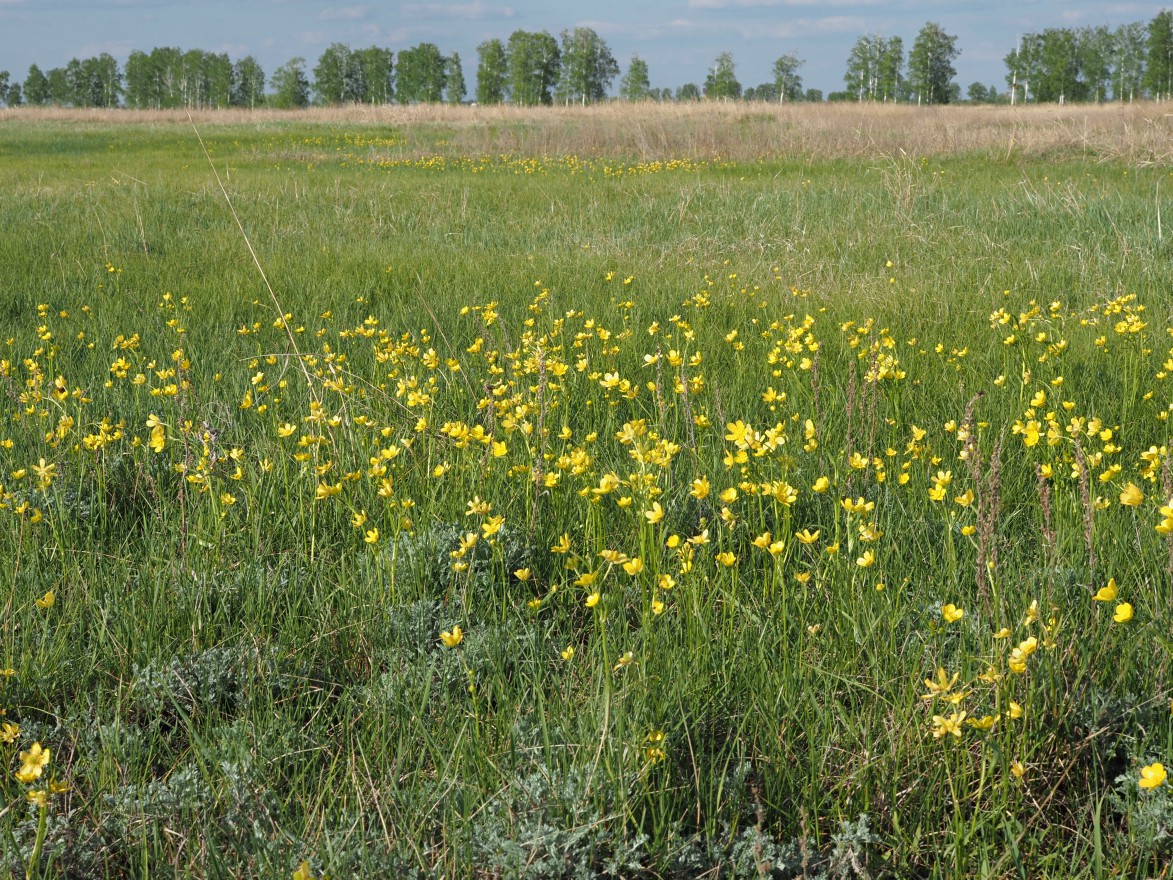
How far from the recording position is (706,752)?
1783 millimetres

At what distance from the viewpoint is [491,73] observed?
71.3 m

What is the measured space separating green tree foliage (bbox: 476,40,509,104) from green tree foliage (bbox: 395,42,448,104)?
434 cm

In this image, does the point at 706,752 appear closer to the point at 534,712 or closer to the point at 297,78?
the point at 534,712

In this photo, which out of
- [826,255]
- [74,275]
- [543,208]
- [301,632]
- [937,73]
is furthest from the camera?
[937,73]

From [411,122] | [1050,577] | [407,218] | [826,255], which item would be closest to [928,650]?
[1050,577]

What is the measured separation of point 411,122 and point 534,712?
30341mm

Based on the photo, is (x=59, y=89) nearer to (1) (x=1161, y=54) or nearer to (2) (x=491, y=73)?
(2) (x=491, y=73)

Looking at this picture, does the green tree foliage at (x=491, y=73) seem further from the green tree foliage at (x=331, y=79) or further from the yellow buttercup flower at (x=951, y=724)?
the yellow buttercup flower at (x=951, y=724)

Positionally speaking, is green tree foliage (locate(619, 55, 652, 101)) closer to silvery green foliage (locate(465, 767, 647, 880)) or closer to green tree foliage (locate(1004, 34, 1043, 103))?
green tree foliage (locate(1004, 34, 1043, 103))

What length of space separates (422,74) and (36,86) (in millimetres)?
34408

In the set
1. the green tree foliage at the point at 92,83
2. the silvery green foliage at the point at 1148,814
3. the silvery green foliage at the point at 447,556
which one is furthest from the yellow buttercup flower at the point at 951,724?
the green tree foliage at the point at 92,83

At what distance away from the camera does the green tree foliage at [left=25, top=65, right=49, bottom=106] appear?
80.1 metres

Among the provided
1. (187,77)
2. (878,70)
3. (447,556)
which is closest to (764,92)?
(878,70)

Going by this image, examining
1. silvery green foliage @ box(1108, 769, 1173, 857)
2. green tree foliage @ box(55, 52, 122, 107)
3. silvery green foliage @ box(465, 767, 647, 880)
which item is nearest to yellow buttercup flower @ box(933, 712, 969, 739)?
silvery green foliage @ box(1108, 769, 1173, 857)
